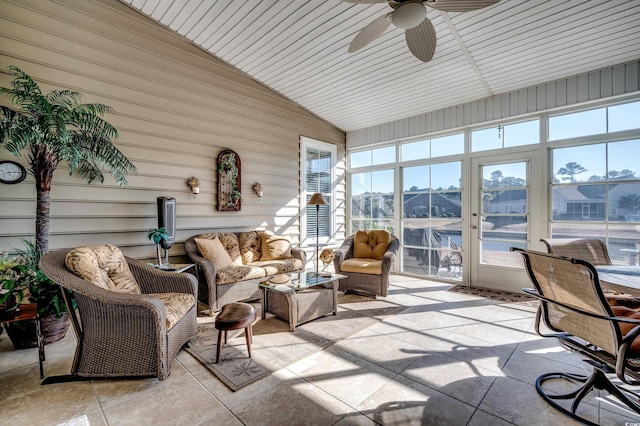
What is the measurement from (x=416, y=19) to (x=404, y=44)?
1.56 m

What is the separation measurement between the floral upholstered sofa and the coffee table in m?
0.61

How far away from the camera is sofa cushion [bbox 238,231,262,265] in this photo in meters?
4.42

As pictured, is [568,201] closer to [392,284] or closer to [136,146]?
[392,284]

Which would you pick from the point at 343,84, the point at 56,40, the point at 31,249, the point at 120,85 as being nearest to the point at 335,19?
the point at 343,84

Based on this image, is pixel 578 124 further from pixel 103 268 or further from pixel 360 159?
pixel 103 268

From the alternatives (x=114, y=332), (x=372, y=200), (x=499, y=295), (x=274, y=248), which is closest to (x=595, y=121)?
(x=499, y=295)

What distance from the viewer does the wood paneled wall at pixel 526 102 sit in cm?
366

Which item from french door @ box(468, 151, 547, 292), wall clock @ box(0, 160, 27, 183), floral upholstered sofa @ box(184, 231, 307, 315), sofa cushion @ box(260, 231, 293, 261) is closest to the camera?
wall clock @ box(0, 160, 27, 183)

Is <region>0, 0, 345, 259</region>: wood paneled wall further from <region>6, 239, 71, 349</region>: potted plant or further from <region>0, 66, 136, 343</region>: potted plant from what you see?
<region>6, 239, 71, 349</region>: potted plant

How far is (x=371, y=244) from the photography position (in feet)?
15.9

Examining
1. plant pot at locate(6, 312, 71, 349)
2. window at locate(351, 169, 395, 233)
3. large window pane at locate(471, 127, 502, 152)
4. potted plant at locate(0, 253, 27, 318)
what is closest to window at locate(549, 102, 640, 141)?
large window pane at locate(471, 127, 502, 152)

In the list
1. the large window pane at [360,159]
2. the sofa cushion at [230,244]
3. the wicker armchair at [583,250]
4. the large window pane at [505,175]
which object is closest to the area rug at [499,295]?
the wicker armchair at [583,250]

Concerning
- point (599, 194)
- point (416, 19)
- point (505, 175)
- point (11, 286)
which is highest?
point (416, 19)

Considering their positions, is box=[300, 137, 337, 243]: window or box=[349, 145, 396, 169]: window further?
box=[349, 145, 396, 169]: window
